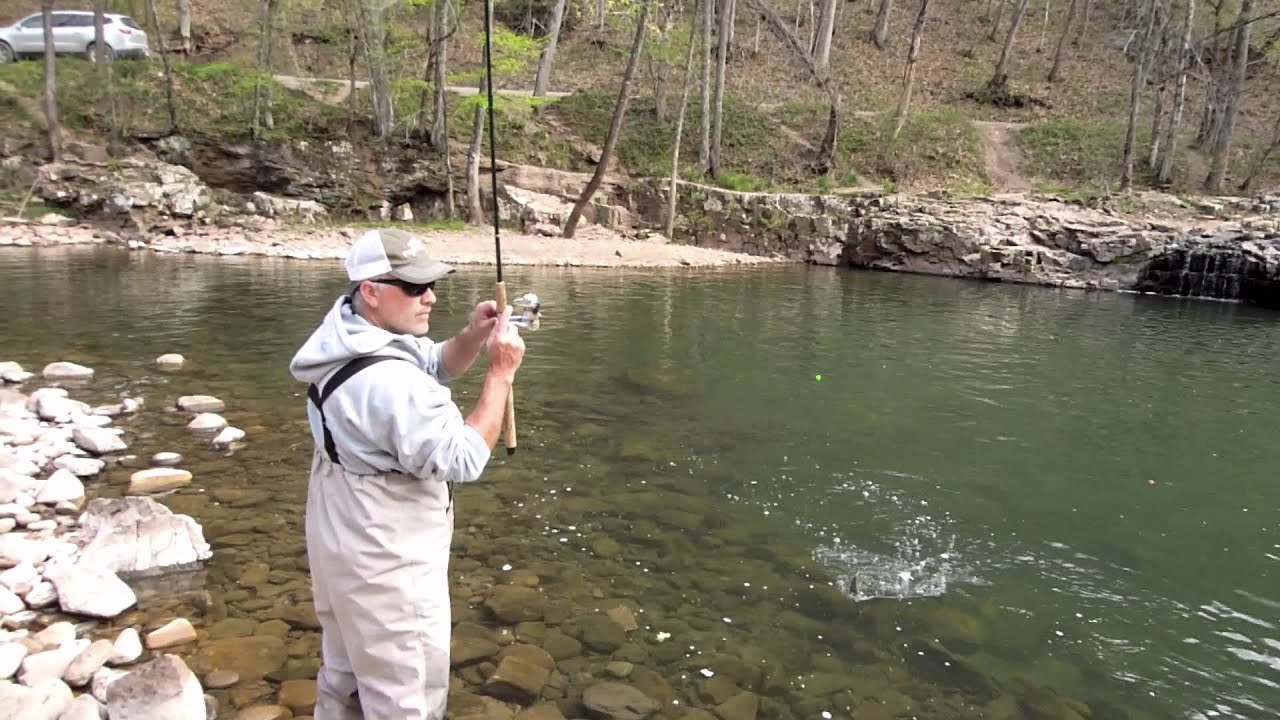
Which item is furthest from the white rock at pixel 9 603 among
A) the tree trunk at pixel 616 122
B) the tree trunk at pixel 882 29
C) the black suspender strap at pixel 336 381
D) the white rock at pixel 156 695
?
the tree trunk at pixel 882 29

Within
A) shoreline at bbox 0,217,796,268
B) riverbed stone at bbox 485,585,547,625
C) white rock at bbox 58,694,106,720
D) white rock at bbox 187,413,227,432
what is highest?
shoreline at bbox 0,217,796,268

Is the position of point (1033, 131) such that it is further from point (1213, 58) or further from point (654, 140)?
point (654, 140)

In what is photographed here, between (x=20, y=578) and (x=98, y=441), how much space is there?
2575 mm

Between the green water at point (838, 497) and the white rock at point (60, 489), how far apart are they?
233 millimetres

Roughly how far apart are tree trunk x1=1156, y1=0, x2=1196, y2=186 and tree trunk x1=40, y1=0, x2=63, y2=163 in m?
33.3

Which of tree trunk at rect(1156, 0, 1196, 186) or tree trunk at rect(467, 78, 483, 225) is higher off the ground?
tree trunk at rect(1156, 0, 1196, 186)

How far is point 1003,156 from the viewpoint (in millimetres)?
32438

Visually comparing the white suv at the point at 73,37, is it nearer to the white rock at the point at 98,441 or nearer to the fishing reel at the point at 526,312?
the white rock at the point at 98,441

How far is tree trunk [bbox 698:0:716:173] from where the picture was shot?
27.5 m

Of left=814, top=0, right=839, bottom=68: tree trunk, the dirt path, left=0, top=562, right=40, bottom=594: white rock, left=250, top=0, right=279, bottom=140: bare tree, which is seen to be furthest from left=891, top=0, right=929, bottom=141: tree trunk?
left=0, top=562, right=40, bottom=594: white rock

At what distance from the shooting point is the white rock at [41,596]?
4.28 m

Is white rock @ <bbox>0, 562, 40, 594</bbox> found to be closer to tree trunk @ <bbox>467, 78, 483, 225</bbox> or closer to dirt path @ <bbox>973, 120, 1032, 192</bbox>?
tree trunk @ <bbox>467, 78, 483, 225</bbox>

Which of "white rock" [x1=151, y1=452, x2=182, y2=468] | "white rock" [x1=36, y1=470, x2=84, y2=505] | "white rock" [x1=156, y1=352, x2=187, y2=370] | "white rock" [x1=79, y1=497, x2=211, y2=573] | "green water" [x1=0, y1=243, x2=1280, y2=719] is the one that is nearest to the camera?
"green water" [x1=0, y1=243, x2=1280, y2=719]

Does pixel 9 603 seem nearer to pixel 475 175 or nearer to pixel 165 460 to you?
pixel 165 460
